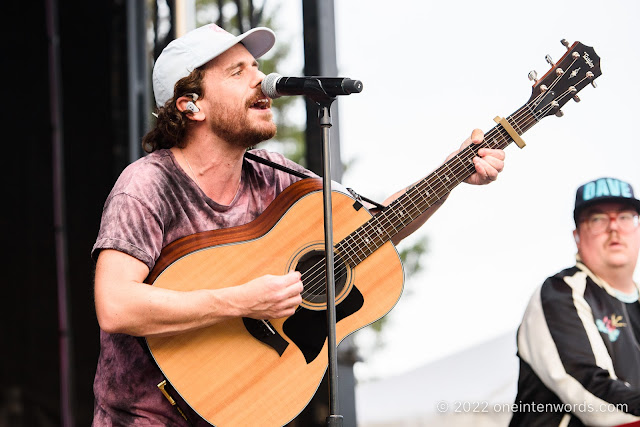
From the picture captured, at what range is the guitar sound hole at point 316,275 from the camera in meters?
2.31

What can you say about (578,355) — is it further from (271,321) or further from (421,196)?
(271,321)

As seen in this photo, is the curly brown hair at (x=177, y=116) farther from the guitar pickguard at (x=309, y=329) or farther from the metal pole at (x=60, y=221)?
the metal pole at (x=60, y=221)

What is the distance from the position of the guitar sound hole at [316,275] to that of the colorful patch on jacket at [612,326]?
0.75 metres

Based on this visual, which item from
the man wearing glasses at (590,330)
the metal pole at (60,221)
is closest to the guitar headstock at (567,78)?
the man wearing glasses at (590,330)

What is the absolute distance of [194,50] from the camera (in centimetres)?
247

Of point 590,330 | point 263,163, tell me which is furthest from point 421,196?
point 590,330

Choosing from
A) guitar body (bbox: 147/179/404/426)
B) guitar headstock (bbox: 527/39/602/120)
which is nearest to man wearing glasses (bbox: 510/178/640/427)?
guitar headstock (bbox: 527/39/602/120)

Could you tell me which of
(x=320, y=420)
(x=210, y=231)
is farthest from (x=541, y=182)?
(x=320, y=420)

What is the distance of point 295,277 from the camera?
2.19 meters

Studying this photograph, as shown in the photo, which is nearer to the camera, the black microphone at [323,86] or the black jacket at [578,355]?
the black microphone at [323,86]

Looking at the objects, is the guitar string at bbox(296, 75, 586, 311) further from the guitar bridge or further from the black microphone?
the black microphone

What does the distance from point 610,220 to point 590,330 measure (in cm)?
32

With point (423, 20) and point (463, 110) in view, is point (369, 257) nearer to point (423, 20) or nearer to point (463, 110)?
point (463, 110)

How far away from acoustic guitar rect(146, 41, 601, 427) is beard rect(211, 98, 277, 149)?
0.19 m
